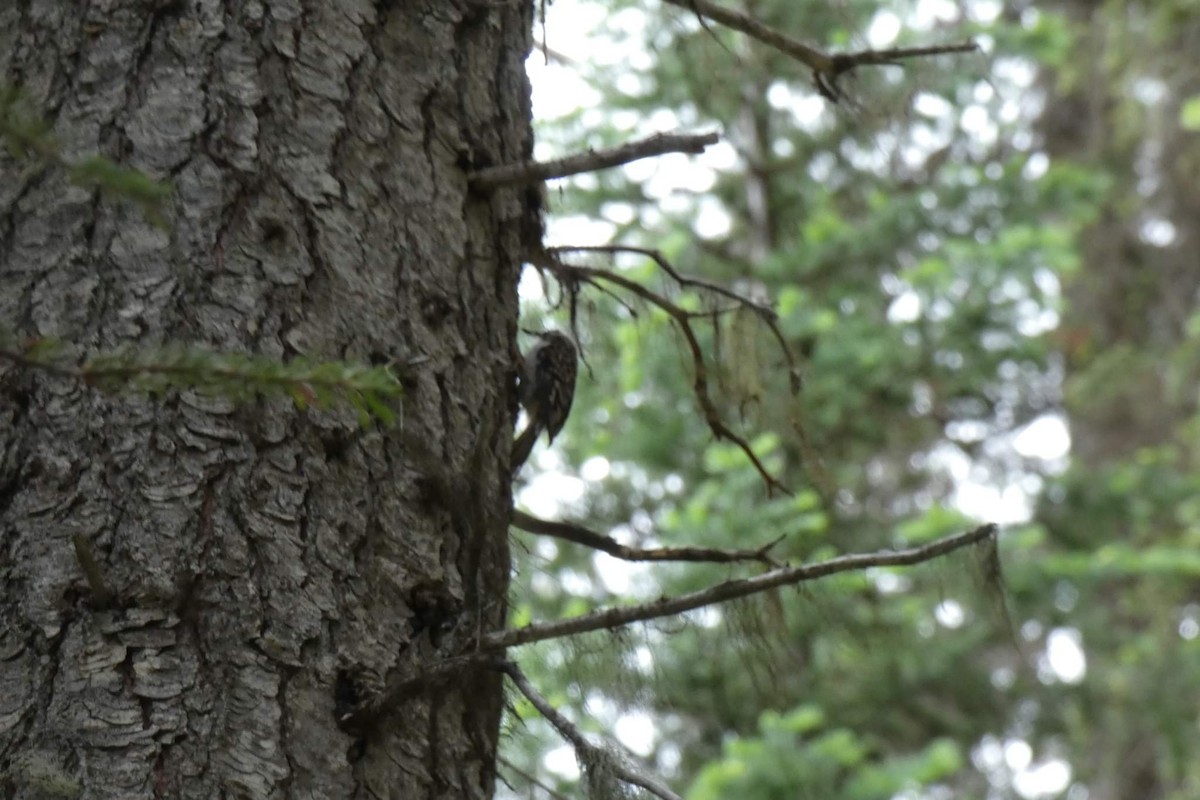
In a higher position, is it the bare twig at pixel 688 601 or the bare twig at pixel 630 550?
the bare twig at pixel 630 550

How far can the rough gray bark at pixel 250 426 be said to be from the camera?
65.8 inches

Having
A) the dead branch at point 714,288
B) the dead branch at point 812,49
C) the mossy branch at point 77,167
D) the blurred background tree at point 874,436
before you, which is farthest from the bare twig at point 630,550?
the blurred background tree at point 874,436

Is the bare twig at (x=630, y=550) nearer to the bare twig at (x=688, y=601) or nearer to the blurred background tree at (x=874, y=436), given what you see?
the bare twig at (x=688, y=601)

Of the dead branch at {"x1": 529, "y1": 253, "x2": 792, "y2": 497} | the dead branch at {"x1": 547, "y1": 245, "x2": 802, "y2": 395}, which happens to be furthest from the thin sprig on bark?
the dead branch at {"x1": 547, "y1": 245, "x2": 802, "y2": 395}

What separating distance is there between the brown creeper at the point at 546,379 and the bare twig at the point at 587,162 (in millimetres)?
574

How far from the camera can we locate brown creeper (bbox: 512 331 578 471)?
2.75 meters

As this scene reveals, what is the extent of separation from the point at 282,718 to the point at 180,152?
733 mm

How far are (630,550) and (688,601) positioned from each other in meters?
0.40

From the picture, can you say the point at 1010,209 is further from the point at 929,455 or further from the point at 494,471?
the point at 494,471

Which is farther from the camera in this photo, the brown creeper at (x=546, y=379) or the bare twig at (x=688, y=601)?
the brown creeper at (x=546, y=379)

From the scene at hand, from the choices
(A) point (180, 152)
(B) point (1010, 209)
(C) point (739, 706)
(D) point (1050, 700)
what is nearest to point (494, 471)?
(A) point (180, 152)

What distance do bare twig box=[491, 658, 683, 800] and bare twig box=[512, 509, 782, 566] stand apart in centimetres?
38

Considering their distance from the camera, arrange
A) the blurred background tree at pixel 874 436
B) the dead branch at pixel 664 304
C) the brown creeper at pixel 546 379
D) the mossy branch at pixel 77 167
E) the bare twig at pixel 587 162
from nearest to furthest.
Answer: the mossy branch at pixel 77 167, the bare twig at pixel 587 162, the dead branch at pixel 664 304, the brown creeper at pixel 546 379, the blurred background tree at pixel 874 436

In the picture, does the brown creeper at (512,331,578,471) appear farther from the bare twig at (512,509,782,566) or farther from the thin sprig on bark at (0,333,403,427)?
the thin sprig on bark at (0,333,403,427)
